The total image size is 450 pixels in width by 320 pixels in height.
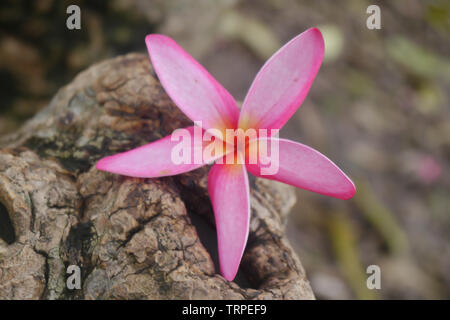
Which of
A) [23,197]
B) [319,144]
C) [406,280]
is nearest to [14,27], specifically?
[23,197]

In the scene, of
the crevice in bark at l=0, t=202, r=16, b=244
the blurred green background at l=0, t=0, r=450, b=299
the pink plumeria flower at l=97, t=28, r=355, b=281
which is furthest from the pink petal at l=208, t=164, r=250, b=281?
the blurred green background at l=0, t=0, r=450, b=299

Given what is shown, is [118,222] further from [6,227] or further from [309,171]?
[309,171]

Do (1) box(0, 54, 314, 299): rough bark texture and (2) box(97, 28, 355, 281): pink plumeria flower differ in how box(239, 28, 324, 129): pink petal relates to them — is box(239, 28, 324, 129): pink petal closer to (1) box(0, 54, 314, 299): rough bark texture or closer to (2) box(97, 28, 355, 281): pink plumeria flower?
(2) box(97, 28, 355, 281): pink plumeria flower

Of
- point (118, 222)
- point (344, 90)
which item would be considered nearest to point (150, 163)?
point (118, 222)

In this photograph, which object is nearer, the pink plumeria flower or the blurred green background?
the pink plumeria flower

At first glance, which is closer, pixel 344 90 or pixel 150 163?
pixel 150 163

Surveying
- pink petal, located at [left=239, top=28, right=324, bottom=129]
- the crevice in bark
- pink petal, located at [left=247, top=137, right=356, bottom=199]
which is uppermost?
pink petal, located at [left=239, top=28, right=324, bottom=129]
